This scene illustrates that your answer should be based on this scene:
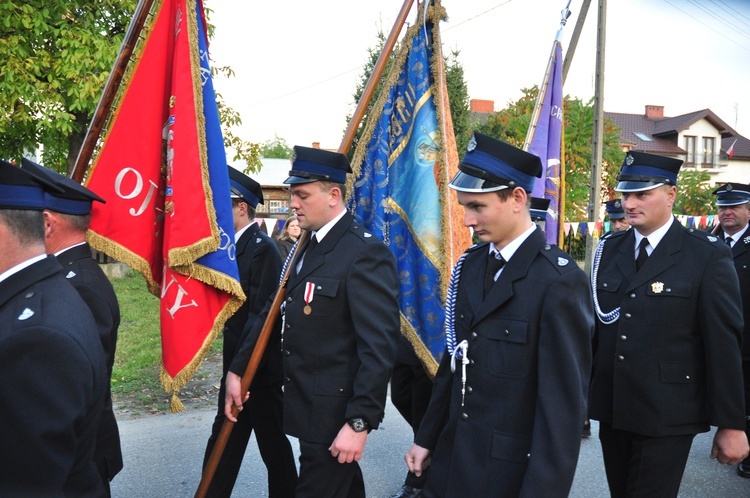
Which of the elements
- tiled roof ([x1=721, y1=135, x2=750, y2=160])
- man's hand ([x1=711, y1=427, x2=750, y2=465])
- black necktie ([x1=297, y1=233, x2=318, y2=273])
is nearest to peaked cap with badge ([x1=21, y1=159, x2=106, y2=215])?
black necktie ([x1=297, y1=233, x2=318, y2=273])

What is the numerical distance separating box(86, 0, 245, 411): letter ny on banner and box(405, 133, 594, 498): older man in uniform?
4.86ft

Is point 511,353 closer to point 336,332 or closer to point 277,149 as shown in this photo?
point 336,332

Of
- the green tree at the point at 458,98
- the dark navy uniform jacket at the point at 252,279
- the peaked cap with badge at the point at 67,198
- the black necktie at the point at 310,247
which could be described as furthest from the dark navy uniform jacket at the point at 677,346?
the green tree at the point at 458,98

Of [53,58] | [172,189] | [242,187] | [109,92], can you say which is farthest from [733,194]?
[53,58]

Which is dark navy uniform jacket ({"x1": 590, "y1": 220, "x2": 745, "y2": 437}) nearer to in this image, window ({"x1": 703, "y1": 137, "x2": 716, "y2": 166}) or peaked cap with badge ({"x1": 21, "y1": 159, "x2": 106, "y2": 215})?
peaked cap with badge ({"x1": 21, "y1": 159, "x2": 106, "y2": 215})

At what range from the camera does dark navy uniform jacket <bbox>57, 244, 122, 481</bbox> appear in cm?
275

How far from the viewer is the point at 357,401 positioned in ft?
9.73

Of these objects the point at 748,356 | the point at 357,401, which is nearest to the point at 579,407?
the point at 357,401

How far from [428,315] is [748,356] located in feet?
9.53

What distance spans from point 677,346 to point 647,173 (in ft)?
2.85

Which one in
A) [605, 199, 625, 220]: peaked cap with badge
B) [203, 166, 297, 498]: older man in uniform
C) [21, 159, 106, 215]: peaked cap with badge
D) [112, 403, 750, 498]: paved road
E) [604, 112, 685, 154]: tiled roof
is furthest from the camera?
[604, 112, 685, 154]: tiled roof

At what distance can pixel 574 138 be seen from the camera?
16453 millimetres

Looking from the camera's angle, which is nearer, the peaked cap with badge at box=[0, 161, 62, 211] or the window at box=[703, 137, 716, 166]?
the peaked cap with badge at box=[0, 161, 62, 211]

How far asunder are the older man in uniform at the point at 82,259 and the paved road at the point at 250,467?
1.76 meters
